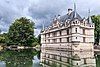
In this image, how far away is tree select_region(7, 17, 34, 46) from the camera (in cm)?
8361

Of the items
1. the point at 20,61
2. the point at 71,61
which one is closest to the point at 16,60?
the point at 20,61

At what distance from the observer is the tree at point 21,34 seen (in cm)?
8361

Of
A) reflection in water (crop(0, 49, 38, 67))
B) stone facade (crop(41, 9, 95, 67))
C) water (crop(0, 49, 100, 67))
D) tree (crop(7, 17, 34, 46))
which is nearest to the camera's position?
water (crop(0, 49, 100, 67))

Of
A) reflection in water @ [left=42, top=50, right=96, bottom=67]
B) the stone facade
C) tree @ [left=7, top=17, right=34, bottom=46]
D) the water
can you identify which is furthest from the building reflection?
tree @ [left=7, top=17, right=34, bottom=46]

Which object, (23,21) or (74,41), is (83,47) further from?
(23,21)

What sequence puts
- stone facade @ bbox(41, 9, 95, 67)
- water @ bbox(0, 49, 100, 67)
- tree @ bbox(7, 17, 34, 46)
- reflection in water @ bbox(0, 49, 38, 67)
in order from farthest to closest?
tree @ bbox(7, 17, 34, 46)
stone facade @ bbox(41, 9, 95, 67)
reflection in water @ bbox(0, 49, 38, 67)
water @ bbox(0, 49, 100, 67)

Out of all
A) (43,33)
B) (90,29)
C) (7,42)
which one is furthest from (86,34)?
(7,42)

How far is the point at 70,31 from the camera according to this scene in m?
50.8

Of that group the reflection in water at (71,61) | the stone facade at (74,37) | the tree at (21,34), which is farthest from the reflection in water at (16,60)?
the tree at (21,34)

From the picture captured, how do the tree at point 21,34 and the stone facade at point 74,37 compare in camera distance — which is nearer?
the stone facade at point 74,37

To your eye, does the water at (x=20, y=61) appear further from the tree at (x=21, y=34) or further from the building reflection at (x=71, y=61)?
the tree at (x=21, y=34)

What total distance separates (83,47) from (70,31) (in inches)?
181

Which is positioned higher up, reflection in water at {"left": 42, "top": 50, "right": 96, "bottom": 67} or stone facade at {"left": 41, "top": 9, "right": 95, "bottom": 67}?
stone facade at {"left": 41, "top": 9, "right": 95, "bottom": 67}

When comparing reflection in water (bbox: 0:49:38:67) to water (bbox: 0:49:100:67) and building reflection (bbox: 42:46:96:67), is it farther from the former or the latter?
building reflection (bbox: 42:46:96:67)
